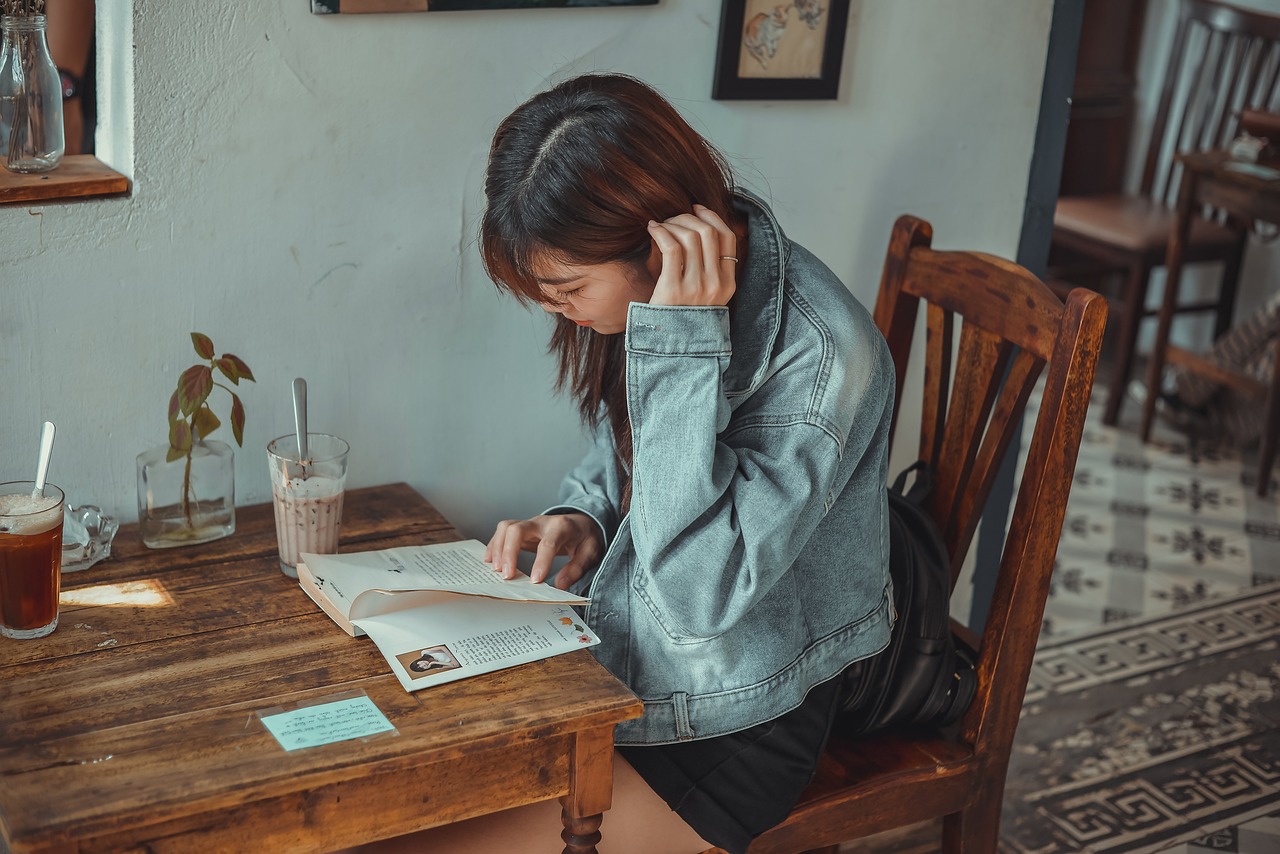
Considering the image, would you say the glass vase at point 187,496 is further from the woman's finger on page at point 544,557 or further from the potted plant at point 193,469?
Answer: the woman's finger on page at point 544,557

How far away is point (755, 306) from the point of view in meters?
1.28

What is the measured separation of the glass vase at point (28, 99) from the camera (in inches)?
52.7

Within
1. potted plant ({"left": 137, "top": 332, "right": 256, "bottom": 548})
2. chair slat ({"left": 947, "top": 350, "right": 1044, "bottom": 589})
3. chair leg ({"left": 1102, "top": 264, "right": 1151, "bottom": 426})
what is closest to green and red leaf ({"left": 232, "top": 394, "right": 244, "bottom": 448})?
potted plant ({"left": 137, "top": 332, "right": 256, "bottom": 548})

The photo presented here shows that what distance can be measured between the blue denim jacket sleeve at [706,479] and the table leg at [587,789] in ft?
0.50

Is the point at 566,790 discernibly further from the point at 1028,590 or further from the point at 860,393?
the point at 1028,590

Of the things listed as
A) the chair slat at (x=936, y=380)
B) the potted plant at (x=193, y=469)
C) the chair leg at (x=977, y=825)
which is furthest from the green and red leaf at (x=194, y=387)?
the chair leg at (x=977, y=825)

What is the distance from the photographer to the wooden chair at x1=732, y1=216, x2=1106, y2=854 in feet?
4.57

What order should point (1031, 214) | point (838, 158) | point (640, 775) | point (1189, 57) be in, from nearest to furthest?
point (640, 775)
point (838, 158)
point (1031, 214)
point (1189, 57)

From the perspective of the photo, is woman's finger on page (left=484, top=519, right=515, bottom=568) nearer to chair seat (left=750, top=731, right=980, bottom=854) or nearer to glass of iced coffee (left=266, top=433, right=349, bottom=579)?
glass of iced coffee (left=266, top=433, right=349, bottom=579)

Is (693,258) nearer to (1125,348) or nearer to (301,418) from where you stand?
(301,418)

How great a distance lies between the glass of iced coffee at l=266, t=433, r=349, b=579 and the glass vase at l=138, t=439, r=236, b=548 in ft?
0.36

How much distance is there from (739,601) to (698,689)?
13 cm

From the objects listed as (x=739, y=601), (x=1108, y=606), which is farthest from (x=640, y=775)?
(x=1108, y=606)

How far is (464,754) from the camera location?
1104 millimetres
